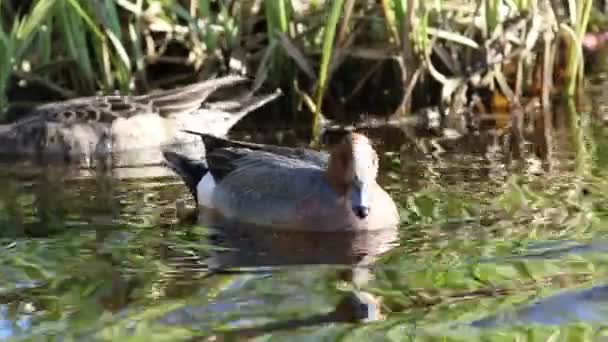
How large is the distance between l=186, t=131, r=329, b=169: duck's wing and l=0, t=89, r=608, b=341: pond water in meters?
0.30

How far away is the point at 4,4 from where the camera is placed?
349 inches

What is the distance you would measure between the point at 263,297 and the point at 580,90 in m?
4.54

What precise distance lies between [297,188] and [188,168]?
3.35 feet

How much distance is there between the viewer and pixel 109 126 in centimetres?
841

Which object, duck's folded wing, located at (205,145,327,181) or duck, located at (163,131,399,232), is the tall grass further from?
duck, located at (163,131,399,232)

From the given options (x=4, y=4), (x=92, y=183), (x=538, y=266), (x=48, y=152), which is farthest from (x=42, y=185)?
(x=538, y=266)

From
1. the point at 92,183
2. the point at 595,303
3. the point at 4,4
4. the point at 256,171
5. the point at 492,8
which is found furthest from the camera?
the point at 4,4

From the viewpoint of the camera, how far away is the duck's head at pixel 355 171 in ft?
18.3

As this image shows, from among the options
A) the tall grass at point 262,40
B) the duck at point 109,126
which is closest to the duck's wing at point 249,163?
the tall grass at point 262,40

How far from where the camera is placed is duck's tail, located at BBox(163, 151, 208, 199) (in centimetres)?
681

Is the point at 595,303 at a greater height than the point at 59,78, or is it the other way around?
the point at 59,78

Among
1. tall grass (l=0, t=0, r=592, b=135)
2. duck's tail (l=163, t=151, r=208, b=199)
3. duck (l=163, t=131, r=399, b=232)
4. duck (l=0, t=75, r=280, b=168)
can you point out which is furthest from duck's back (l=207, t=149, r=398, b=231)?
duck (l=0, t=75, r=280, b=168)

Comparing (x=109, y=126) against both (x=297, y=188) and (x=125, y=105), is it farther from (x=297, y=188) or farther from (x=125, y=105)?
(x=297, y=188)

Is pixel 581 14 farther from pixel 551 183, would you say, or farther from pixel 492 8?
pixel 551 183
